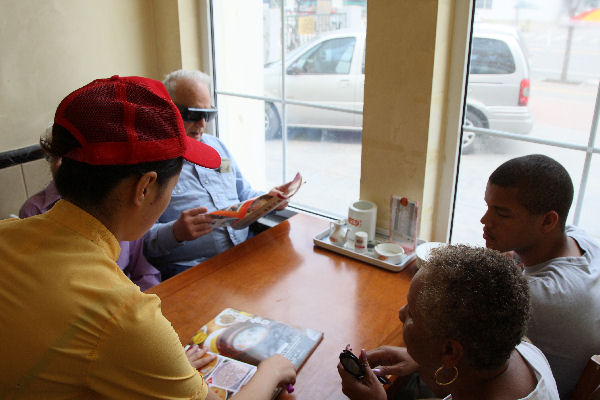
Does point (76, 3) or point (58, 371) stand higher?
point (76, 3)

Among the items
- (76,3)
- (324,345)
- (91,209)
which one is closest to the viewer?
(91,209)

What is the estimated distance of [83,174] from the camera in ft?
2.84

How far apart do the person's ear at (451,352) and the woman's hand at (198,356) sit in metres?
0.62

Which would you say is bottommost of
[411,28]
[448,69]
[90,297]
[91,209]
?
[90,297]

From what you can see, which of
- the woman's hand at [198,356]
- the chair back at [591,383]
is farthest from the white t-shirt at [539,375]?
the woman's hand at [198,356]

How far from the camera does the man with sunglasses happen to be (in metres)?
1.86

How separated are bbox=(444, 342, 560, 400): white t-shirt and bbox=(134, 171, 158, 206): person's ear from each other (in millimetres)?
820

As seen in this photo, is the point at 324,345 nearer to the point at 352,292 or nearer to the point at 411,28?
the point at 352,292

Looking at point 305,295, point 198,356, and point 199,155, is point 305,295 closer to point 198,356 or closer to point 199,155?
point 198,356

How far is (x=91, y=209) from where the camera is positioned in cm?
90

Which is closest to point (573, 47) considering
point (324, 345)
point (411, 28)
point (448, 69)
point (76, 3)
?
point (448, 69)

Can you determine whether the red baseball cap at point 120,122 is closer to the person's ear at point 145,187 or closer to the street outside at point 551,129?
the person's ear at point 145,187

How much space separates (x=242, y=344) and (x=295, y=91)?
143cm

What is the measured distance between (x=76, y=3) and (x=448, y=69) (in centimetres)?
174
